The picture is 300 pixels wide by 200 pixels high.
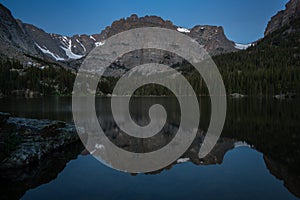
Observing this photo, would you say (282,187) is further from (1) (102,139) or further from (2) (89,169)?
(1) (102,139)

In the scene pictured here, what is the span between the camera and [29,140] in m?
16.4

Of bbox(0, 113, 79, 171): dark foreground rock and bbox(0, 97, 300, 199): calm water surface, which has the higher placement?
bbox(0, 113, 79, 171): dark foreground rock

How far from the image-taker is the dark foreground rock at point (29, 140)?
1406 cm

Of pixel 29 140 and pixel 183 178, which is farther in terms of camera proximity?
pixel 29 140

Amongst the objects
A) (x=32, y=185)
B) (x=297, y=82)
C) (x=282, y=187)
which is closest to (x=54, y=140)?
(x=32, y=185)

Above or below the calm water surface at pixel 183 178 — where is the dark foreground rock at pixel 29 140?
above

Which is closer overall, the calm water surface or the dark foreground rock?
the calm water surface

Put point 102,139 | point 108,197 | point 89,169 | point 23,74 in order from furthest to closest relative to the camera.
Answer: point 23,74 < point 102,139 < point 89,169 < point 108,197

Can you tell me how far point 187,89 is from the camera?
170m

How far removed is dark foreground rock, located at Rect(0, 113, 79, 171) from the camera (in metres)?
14.1

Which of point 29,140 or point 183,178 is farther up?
point 29,140

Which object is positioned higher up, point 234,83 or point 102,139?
point 234,83

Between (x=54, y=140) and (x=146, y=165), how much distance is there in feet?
26.8

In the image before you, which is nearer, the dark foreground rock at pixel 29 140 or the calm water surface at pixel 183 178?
the calm water surface at pixel 183 178
